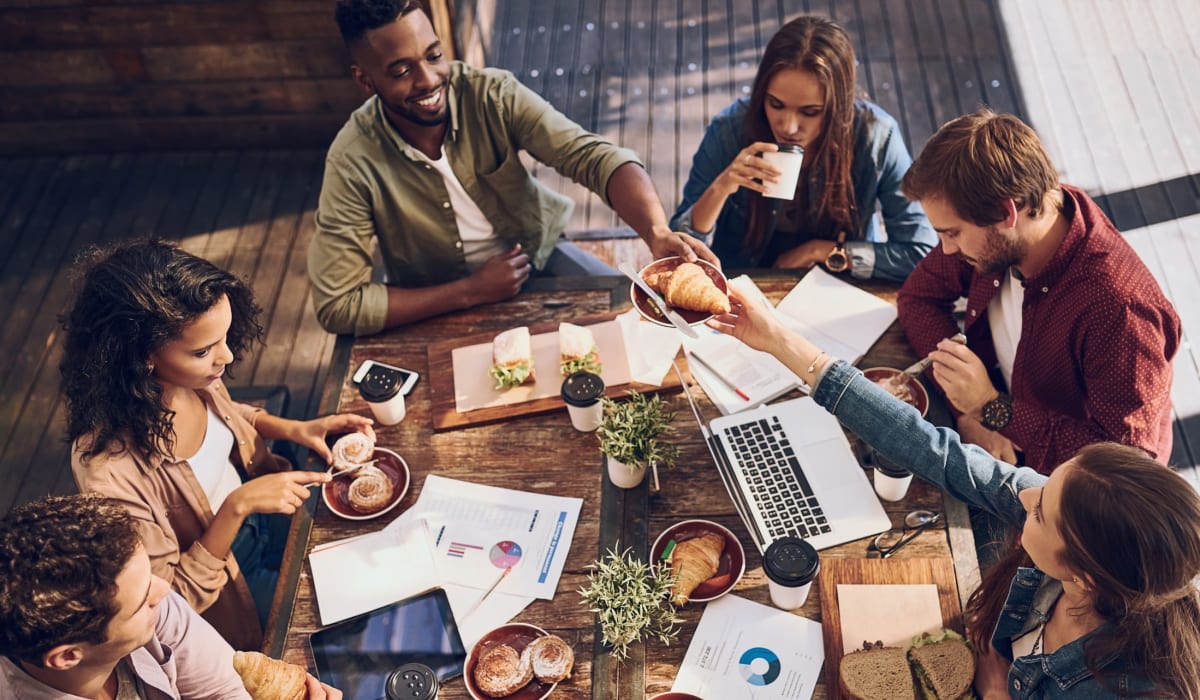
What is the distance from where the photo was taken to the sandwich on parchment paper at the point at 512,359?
93.6 inches

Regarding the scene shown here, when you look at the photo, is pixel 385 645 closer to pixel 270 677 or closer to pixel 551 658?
pixel 270 677

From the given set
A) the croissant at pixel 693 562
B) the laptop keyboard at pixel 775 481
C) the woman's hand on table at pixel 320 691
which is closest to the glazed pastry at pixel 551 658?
the croissant at pixel 693 562

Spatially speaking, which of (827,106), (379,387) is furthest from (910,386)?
(379,387)

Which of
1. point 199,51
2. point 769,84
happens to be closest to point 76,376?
point 769,84

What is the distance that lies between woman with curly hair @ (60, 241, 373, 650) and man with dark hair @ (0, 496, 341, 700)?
12.4 inches

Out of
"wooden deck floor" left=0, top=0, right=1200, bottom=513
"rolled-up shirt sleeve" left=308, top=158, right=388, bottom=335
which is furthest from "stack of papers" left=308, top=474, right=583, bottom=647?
"wooden deck floor" left=0, top=0, right=1200, bottom=513

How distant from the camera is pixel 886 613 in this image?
1.91 m

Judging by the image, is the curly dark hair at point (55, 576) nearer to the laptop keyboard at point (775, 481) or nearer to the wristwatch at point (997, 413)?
the laptop keyboard at point (775, 481)

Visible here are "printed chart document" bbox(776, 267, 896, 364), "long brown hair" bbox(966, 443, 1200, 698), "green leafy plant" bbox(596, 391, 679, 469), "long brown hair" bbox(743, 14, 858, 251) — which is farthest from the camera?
"long brown hair" bbox(743, 14, 858, 251)

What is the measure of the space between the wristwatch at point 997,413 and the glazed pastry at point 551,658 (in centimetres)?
109

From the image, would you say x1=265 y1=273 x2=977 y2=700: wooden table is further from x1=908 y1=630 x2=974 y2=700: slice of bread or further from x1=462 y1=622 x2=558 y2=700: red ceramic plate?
x1=908 y1=630 x2=974 y2=700: slice of bread

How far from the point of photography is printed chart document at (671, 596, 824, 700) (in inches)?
72.4

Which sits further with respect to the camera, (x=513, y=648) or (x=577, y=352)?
(x=577, y=352)

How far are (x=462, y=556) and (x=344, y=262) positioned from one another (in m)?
0.93
